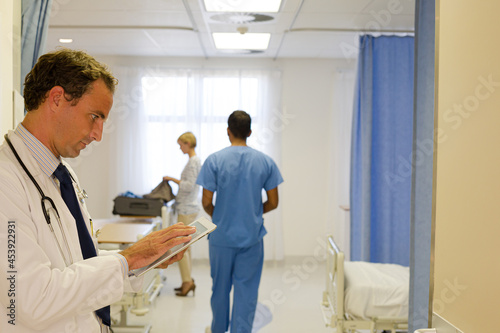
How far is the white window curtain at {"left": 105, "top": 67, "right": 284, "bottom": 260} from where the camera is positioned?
5883 mm

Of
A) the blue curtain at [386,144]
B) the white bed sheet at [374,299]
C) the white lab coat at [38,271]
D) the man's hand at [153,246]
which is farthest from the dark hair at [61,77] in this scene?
the blue curtain at [386,144]

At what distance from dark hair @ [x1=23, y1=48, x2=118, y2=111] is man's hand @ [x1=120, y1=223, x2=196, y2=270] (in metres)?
0.39

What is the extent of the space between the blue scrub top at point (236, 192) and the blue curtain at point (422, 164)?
1.05 metres

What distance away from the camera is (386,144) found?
3979 mm

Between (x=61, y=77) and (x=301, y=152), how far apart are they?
197 inches

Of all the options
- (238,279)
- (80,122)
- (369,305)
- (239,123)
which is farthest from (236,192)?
(80,122)

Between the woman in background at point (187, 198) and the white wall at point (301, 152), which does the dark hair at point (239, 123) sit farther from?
the white wall at point (301, 152)

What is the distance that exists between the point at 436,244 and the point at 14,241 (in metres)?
1.24


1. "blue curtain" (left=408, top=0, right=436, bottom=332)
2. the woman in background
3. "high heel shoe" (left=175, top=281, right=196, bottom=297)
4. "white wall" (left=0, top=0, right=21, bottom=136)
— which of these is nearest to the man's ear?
"white wall" (left=0, top=0, right=21, bottom=136)

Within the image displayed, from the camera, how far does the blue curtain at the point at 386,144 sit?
3.94m

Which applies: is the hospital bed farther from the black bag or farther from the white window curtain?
the white window curtain

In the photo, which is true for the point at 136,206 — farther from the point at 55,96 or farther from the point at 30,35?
the point at 55,96

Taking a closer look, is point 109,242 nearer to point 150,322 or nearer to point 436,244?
point 150,322

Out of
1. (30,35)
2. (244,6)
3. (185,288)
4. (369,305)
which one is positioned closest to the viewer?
(30,35)
